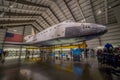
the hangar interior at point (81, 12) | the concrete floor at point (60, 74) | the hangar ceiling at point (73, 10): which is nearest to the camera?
the concrete floor at point (60, 74)

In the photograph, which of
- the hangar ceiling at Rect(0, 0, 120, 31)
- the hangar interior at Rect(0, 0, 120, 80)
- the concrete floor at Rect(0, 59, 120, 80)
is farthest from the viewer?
the hangar ceiling at Rect(0, 0, 120, 31)

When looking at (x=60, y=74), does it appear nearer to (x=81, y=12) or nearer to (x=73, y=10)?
(x=81, y=12)

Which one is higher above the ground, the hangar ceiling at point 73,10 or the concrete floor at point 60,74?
the hangar ceiling at point 73,10

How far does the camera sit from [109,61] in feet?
25.2

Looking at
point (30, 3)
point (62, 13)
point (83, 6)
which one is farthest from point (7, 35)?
point (83, 6)

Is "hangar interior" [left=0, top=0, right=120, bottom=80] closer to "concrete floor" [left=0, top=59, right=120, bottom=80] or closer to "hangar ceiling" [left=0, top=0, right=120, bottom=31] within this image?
"hangar ceiling" [left=0, top=0, right=120, bottom=31]

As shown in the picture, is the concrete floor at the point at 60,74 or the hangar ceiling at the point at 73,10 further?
the hangar ceiling at the point at 73,10

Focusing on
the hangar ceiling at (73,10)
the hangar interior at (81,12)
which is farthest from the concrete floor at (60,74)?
the hangar ceiling at (73,10)

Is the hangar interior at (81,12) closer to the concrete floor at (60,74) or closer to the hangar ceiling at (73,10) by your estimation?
the hangar ceiling at (73,10)

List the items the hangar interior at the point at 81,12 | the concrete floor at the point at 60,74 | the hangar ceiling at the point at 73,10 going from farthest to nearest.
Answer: the hangar ceiling at the point at 73,10 < the hangar interior at the point at 81,12 < the concrete floor at the point at 60,74

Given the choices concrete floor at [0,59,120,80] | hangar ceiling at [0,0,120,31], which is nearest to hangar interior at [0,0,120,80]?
hangar ceiling at [0,0,120,31]

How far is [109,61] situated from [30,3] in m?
16.7

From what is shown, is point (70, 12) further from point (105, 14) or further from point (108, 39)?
point (108, 39)

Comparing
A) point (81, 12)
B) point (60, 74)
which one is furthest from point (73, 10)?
point (60, 74)
